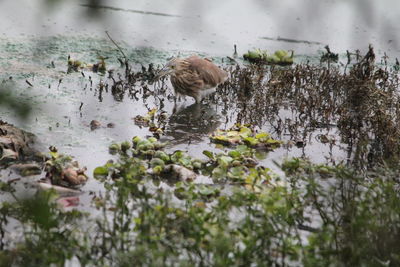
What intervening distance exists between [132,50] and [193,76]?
0.89m

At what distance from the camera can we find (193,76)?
7.77m

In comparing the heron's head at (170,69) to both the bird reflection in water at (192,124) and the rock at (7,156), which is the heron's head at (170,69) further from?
the rock at (7,156)

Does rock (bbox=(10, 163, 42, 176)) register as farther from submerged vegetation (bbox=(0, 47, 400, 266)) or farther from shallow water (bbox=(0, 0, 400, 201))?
shallow water (bbox=(0, 0, 400, 201))

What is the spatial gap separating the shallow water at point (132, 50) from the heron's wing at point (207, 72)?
30cm

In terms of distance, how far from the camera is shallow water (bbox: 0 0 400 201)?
4.47 feet

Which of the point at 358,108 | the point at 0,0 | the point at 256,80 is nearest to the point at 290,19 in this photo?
the point at 0,0

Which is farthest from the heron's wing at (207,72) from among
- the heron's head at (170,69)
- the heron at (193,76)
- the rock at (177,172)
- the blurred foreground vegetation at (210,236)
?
the blurred foreground vegetation at (210,236)

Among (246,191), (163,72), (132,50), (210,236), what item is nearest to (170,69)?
(163,72)

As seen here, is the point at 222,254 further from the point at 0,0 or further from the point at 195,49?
the point at 195,49

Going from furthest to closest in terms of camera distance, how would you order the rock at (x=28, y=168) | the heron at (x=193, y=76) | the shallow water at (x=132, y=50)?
the heron at (x=193, y=76) → the rock at (x=28, y=168) → the shallow water at (x=132, y=50)

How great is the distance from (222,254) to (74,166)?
2509 mm

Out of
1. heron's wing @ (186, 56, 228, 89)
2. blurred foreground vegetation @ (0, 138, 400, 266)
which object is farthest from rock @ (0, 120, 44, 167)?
heron's wing @ (186, 56, 228, 89)

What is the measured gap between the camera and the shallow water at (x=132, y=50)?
1.36m

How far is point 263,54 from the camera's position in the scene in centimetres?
940
